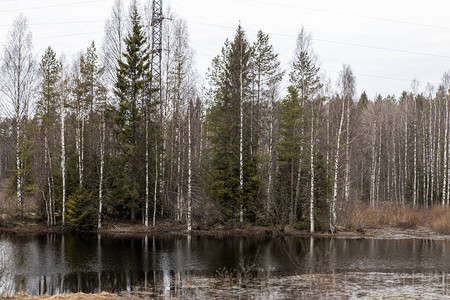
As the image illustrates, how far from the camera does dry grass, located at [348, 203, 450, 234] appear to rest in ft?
106

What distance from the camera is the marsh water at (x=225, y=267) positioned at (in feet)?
45.4

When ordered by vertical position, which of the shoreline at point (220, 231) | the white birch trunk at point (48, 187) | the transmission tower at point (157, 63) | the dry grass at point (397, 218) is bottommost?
the shoreline at point (220, 231)

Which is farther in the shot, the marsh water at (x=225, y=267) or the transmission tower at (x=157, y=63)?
the transmission tower at (x=157, y=63)

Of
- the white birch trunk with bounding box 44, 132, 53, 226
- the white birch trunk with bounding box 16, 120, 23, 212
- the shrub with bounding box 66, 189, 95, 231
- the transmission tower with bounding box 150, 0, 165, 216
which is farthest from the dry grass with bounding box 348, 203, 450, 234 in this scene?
the white birch trunk with bounding box 16, 120, 23, 212

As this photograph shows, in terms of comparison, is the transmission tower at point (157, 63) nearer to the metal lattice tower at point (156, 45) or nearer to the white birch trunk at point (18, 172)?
the metal lattice tower at point (156, 45)

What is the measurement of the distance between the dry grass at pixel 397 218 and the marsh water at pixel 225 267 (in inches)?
166

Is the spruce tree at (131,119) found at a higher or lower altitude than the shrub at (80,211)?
higher

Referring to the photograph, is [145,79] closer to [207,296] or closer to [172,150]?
[172,150]

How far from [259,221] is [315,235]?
14.7 ft

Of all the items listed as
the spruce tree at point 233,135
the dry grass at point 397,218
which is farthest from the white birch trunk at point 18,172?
the dry grass at point 397,218

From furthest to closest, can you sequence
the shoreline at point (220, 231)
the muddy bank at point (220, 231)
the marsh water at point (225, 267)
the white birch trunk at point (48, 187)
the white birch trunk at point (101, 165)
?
the white birch trunk at point (48, 187) < the white birch trunk at point (101, 165) < the muddy bank at point (220, 231) < the shoreline at point (220, 231) < the marsh water at point (225, 267)

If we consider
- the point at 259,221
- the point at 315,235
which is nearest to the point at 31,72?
the point at 259,221

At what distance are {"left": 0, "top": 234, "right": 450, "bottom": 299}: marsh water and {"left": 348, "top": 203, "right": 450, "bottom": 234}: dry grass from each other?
4.21 meters

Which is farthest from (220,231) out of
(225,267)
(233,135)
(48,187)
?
(48,187)
